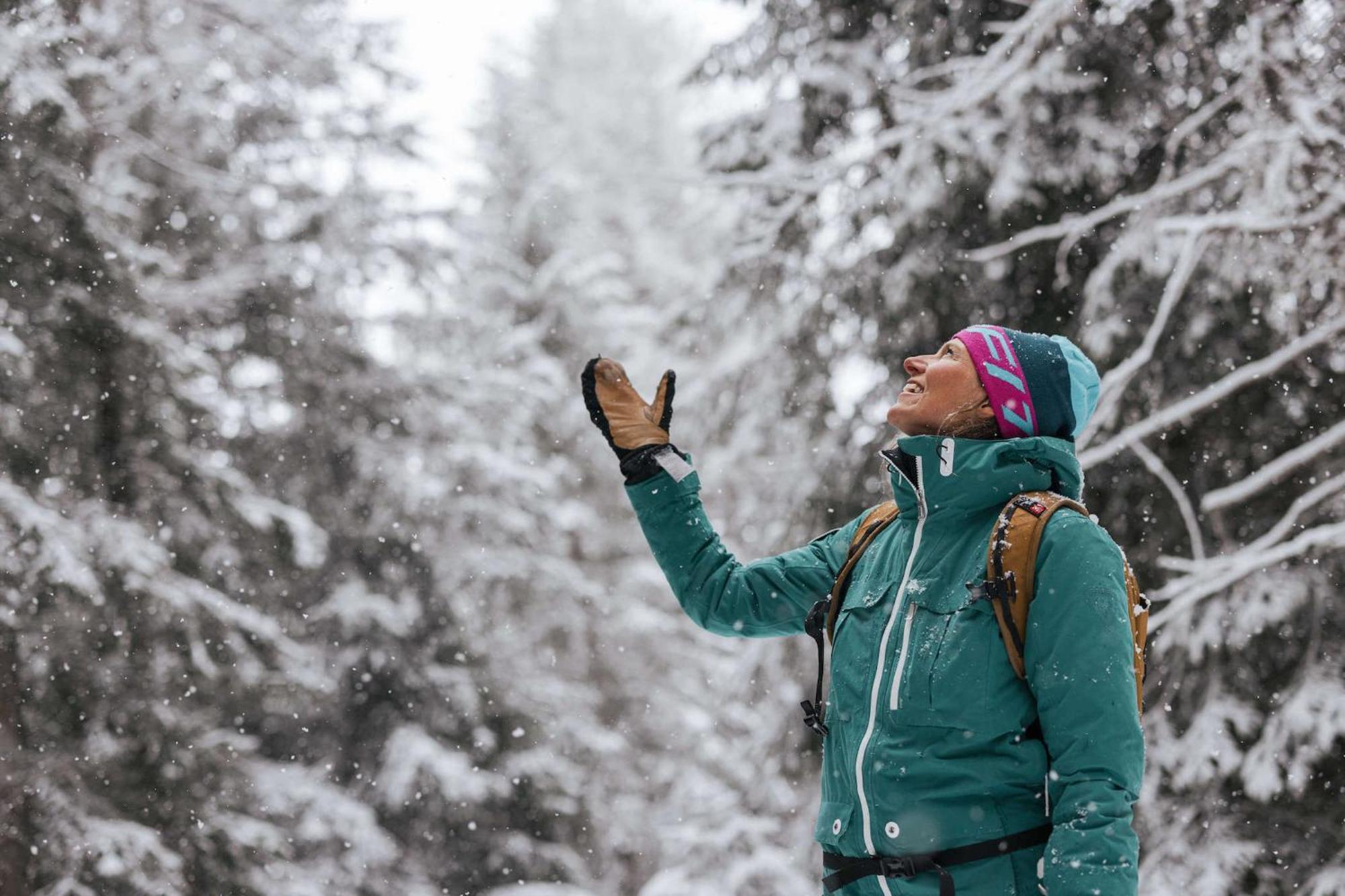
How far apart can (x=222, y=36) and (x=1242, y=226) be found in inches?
347

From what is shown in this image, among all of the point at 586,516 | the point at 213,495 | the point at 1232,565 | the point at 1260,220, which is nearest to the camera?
the point at 1232,565

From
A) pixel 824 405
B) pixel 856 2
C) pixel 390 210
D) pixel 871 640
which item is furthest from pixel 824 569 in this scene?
pixel 390 210

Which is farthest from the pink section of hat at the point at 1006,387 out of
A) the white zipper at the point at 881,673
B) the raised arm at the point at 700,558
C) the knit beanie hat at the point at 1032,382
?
the raised arm at the point at 700,558

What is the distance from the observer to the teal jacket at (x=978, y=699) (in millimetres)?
1857

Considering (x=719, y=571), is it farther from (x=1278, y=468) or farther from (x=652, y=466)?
(x=1278, y=468)

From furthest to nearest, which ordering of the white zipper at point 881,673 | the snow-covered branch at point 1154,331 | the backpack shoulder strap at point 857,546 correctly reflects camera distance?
the snow-covered branch at point 1154,331
the backpack shoulder strap at point 857,546
the white zipper at point 881,673

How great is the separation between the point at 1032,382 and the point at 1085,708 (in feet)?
2.26

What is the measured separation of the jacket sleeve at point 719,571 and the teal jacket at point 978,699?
0.30m

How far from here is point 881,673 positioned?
2.11 metres

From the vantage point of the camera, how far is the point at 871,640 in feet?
7.14

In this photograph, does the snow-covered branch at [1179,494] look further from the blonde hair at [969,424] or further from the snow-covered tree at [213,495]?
the snow-covered tree at [213,495]

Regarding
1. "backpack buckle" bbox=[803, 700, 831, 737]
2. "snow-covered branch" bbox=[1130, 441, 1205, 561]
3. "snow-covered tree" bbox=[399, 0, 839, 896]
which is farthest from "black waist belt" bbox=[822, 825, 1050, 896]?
"snow-covered tree" bbox=[399, 0, 839, 896]

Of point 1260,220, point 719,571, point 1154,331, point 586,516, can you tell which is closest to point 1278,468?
point 1154,331

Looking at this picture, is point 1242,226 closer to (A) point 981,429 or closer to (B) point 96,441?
(A) point 981,429
